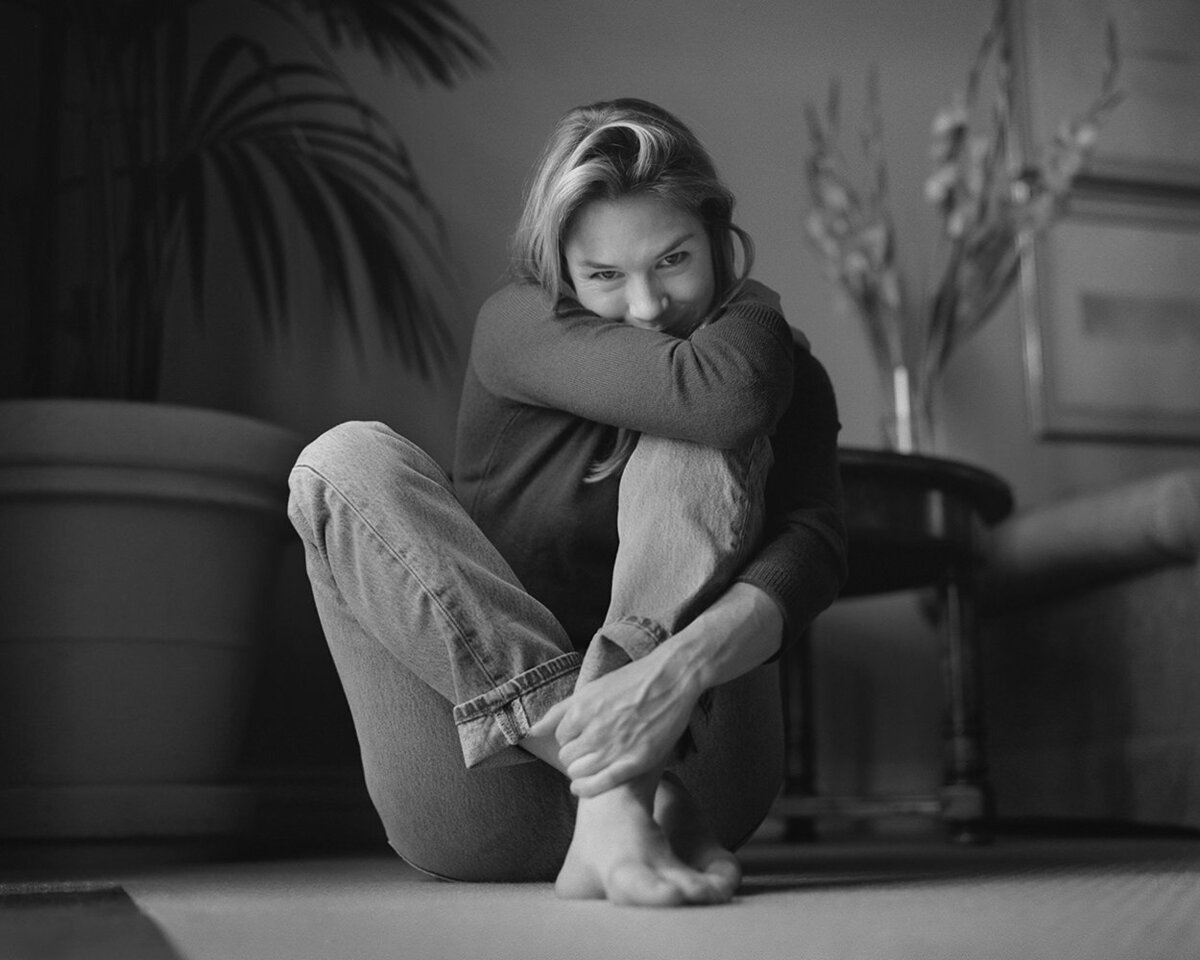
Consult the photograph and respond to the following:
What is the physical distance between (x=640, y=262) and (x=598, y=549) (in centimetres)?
22

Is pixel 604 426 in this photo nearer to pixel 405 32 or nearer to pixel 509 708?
pixel 509 708

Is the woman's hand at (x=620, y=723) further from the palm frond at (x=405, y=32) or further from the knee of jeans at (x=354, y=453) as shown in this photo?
the palm frond at (x=405, y=32)

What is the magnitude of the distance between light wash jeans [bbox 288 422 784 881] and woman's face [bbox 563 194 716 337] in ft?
0.42

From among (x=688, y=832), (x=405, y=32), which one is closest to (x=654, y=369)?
(x=688, y=832)

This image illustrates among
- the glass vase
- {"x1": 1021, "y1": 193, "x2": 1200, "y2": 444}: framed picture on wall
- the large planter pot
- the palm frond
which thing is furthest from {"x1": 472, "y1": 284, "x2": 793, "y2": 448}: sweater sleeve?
{"x1": 1021, "y1": 193, "x2": 1200, "y2": 444}: framed picture on wall

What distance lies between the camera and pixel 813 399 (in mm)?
1056

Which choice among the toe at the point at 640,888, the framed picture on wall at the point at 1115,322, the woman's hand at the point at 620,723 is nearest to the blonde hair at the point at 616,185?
the woman's hand at the point at 620,723

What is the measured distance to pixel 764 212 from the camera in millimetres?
2236

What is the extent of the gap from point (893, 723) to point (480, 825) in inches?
49.7

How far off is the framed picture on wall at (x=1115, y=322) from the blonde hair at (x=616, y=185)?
4.68 feet

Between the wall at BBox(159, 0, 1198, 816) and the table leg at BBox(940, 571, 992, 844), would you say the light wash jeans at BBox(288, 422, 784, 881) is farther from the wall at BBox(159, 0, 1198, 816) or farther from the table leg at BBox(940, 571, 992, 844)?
the wall at BBox(159, 0, 1198, 816)

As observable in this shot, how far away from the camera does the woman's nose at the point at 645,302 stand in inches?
39.0

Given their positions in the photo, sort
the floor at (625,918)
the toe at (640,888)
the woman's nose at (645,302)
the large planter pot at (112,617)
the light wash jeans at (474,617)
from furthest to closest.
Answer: the large planter pot at (112,617)
the woman's nose at (645,302)
the light wash jeans at (474,617)
the toe at (640,888)
the floor at (625,918)

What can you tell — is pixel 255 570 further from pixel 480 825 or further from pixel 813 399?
pixel 813 399
